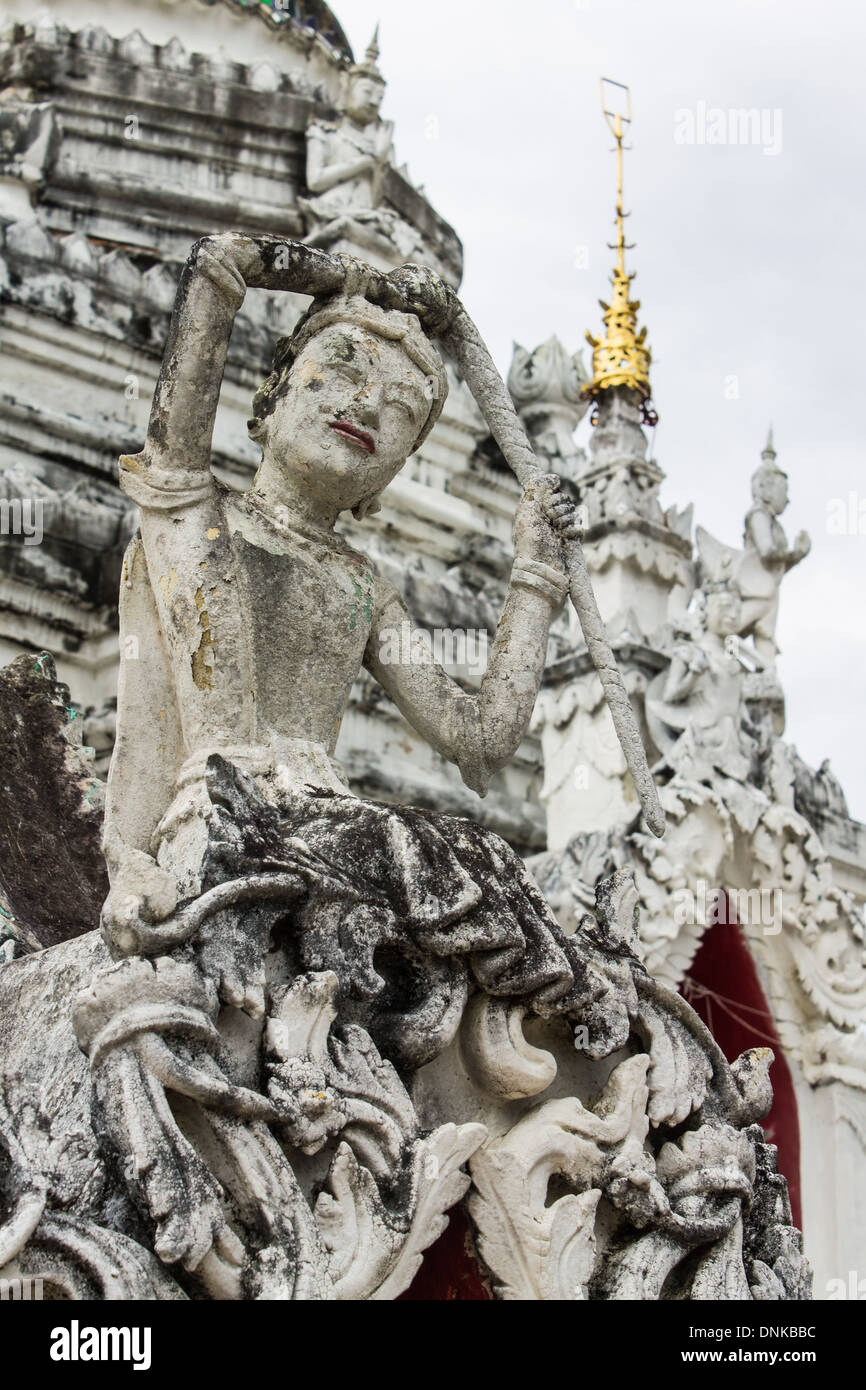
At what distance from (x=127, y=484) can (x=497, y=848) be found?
132cm

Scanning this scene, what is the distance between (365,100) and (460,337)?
884 cm

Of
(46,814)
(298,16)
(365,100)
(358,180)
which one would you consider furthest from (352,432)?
(298,16)

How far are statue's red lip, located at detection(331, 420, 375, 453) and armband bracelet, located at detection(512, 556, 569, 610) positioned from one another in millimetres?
547

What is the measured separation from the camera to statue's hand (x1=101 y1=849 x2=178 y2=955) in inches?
149

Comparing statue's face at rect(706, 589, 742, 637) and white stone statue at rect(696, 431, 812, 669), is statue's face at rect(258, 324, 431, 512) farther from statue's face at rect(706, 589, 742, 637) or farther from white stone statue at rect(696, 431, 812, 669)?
white stone statue at rect(696, 431, 812, 669)

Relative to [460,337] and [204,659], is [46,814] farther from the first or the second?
[460,337]

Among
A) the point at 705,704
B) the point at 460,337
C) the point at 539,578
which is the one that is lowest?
the point at 539,578

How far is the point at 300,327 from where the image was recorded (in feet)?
16.4

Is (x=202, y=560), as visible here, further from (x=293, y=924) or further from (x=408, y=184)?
(x=408, y=184)

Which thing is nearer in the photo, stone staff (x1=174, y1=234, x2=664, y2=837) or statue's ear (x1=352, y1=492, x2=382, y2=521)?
stone staff (x1=174, y1=234, x2=664, y2=837)

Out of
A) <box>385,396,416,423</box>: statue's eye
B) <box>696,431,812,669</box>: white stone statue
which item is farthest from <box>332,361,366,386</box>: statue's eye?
<box>696,431,812,669</box>: white stone statue

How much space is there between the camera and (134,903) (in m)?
3.79
